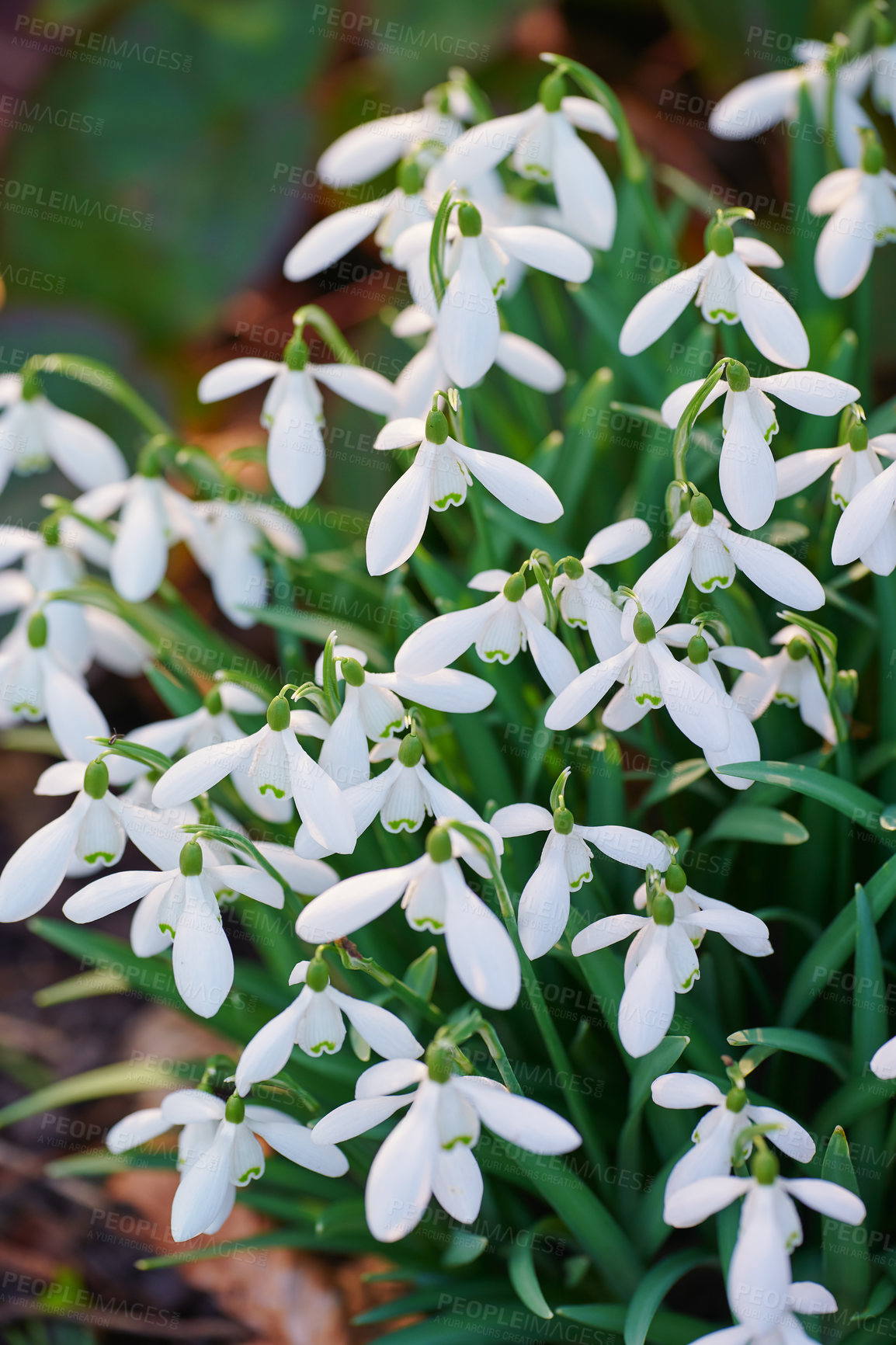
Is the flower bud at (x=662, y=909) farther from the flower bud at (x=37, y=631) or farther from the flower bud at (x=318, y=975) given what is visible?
the flower bud at (x=37, y=631)

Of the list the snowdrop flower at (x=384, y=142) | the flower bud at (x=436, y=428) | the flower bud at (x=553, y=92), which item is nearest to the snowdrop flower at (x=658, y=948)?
the flower bud at (x=436, y=428)

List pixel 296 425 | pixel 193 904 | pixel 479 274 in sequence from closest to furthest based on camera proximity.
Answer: pixel 193 904
pixel 479 274
pixel 296 425

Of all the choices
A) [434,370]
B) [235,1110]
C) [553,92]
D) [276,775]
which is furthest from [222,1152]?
[553,92]

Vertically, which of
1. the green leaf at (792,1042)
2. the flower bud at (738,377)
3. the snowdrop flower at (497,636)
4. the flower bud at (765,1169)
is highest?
the flower bud at (738,377)

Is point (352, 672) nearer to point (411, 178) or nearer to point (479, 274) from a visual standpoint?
point (479, 274)

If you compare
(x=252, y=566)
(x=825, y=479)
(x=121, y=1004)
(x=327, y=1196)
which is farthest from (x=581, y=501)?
(x=121, y=1004)

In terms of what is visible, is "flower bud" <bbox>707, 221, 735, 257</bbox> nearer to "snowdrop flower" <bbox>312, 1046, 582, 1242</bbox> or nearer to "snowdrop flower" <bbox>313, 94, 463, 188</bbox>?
"snowdrop flower" <bbox>313, 94, 463, 188</bbox>
